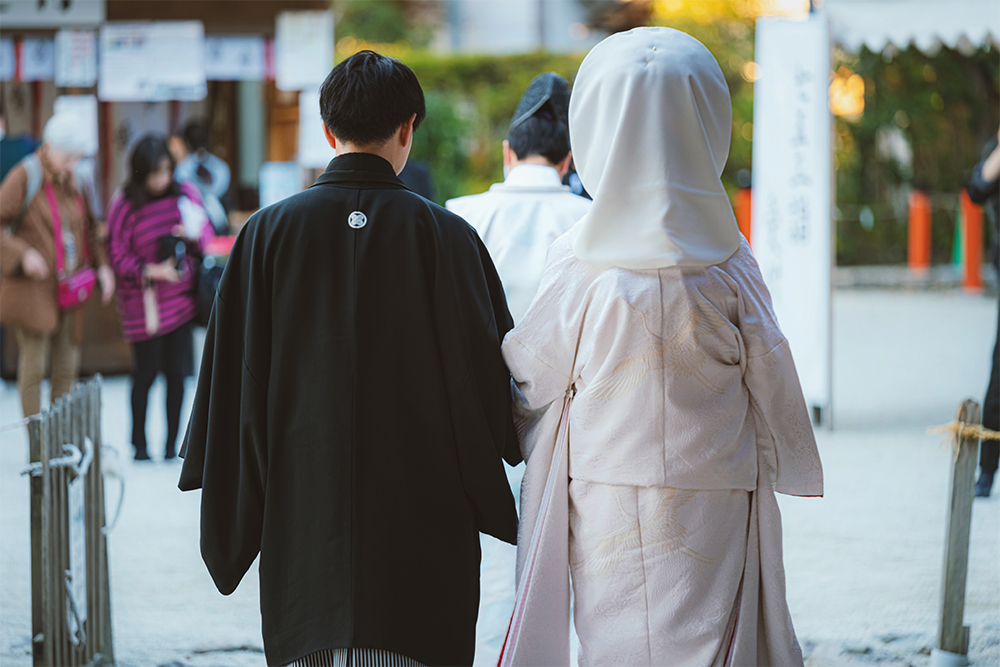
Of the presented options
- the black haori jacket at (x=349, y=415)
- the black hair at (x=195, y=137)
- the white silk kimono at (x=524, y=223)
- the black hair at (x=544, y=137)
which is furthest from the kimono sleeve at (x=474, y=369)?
the black hair at (x=195, y=137)

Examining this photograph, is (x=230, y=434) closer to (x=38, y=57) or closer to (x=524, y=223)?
(x=524, y=223)

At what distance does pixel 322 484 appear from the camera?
1949 millimetres

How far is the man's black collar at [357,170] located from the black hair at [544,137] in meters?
0.99

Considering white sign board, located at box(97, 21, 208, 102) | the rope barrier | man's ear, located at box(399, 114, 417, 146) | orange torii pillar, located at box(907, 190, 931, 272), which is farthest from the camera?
orange torii pillar, located at box(907, 190, 931, 272)

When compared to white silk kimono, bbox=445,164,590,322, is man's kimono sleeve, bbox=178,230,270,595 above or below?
below

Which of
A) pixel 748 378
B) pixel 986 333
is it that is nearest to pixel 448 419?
pixel 748 378

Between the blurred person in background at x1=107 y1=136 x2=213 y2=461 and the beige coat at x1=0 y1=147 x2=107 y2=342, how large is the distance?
1.07 ft

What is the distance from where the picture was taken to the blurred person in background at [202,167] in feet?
24.4

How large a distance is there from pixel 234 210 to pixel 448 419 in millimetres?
6436

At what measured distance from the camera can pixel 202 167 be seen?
301 inches

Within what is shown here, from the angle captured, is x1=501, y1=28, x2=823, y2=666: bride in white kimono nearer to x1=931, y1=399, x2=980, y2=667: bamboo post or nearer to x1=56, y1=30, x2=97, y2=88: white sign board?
x1=931, y1=399, x2=980, y2=667: bamboo post

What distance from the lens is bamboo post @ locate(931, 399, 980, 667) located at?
2.96 meters

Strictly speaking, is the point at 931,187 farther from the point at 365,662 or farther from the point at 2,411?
the point at 365,662

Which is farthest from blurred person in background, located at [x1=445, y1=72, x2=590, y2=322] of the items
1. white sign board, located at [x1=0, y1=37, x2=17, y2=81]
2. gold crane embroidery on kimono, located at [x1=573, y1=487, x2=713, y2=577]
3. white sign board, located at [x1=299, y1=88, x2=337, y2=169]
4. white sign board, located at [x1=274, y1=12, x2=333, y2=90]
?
white sign board, located at [x1=0, y1=37, x2=17, y2=81]
